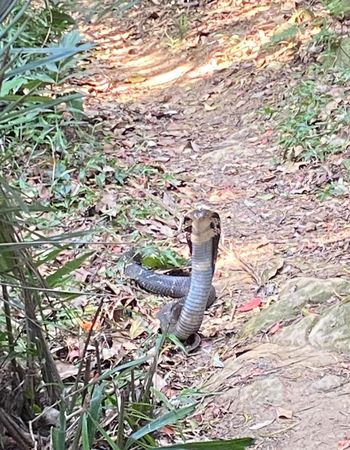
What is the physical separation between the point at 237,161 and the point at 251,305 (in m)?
2.17

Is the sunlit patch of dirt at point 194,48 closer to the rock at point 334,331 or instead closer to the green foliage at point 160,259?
the green foliage at point 160,259

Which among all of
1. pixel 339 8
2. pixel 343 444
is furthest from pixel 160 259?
pixel 339 8

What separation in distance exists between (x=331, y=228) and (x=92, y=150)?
197 cm

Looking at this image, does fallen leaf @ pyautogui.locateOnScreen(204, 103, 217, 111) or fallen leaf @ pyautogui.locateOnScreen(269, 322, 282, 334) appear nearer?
fallen leaf @ pyautogui.locateOnScreen(269, 322, 282, 334)

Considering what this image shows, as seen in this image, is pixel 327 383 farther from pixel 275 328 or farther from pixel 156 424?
pixel 156 424

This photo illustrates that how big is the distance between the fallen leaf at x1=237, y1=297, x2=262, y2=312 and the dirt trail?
0.05m

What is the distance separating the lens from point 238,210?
191 inches

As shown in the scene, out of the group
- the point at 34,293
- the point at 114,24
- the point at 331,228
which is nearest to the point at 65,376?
the point at 34,293

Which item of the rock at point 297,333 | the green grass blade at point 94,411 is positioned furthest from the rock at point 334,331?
the green grass blade at point 94,411

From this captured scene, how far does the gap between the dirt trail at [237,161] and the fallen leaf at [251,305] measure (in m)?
0.05

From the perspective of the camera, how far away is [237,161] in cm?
563

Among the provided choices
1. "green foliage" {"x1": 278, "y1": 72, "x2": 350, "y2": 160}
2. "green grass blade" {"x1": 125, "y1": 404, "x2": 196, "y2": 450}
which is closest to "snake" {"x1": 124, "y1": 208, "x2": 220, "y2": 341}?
"green grass blade" {"x1": 125, "y1": 404, "x2": 196, "y2": 450}

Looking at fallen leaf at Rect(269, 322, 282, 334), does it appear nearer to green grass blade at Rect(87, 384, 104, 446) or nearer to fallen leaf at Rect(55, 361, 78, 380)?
fallen leaf at Rect(55, 361, 78, 380)

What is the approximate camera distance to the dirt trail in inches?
99.9
